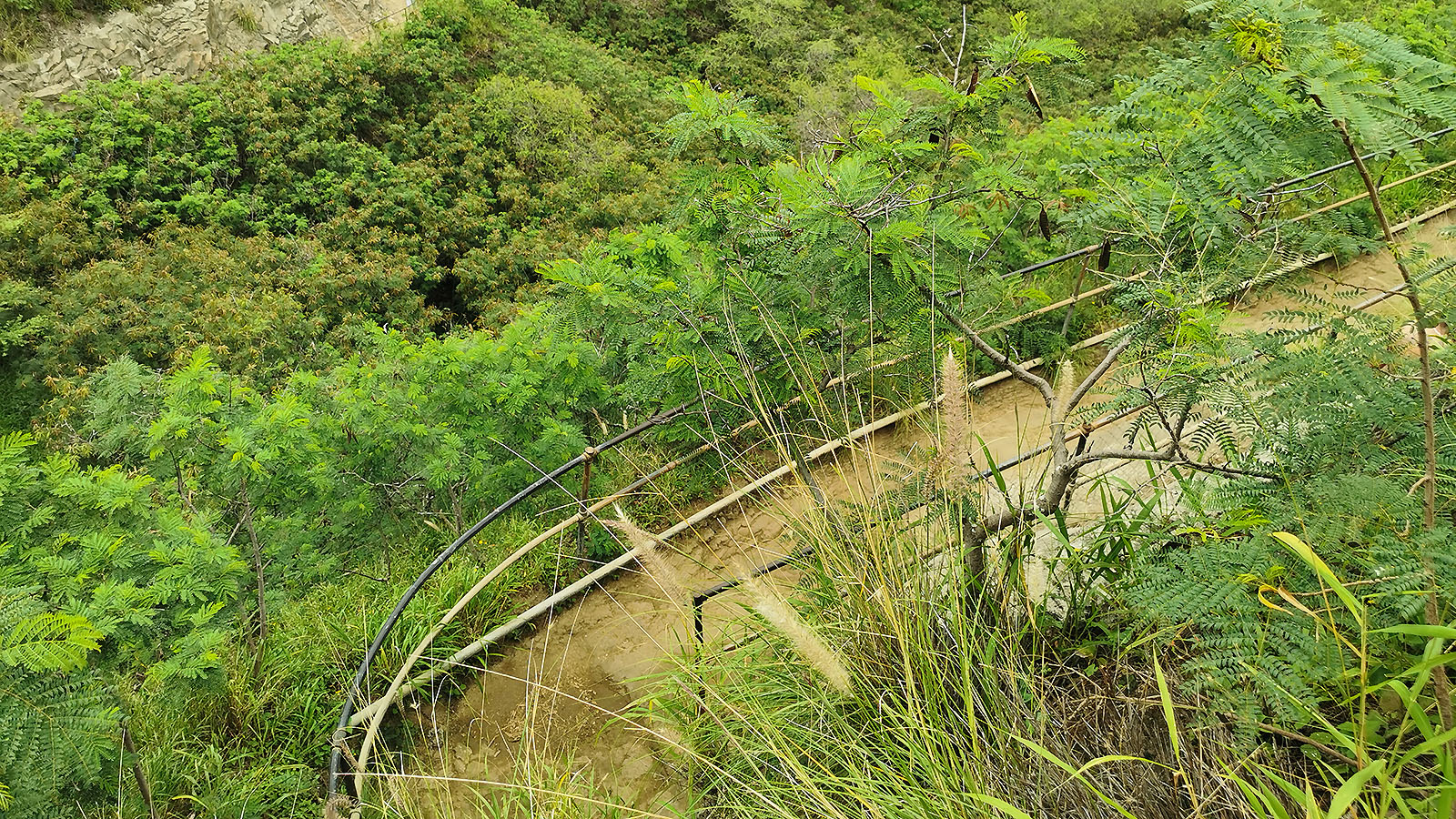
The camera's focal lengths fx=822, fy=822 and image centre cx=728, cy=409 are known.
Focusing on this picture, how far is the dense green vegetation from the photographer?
1.65 metres

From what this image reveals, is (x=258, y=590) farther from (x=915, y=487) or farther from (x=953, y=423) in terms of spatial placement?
(x=953, y=423)

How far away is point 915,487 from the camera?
2.37 metres

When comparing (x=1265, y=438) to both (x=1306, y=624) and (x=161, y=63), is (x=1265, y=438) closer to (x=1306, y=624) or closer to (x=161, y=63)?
(x=1306, y=624)

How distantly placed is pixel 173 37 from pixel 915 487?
47.4 ft

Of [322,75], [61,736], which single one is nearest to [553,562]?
[61,736]

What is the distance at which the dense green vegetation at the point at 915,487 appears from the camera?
5.40ft

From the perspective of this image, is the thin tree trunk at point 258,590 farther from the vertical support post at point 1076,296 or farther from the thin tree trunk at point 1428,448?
the thin tree trunk at point 1428,448

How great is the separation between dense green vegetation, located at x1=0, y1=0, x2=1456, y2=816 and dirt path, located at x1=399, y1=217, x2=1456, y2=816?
0.80 ft

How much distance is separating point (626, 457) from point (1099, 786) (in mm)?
2706

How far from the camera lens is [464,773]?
2912 mm

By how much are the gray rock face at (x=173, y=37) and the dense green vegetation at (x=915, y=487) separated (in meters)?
6.91

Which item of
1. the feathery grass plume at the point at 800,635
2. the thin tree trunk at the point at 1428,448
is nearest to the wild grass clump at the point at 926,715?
the feathery grass plume at the point at 800,635

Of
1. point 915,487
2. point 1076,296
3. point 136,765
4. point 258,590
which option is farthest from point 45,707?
point 1076,296

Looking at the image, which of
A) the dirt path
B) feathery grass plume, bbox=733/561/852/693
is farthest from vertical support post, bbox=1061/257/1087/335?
feathery grass plume, bbox=733/561/852/693
